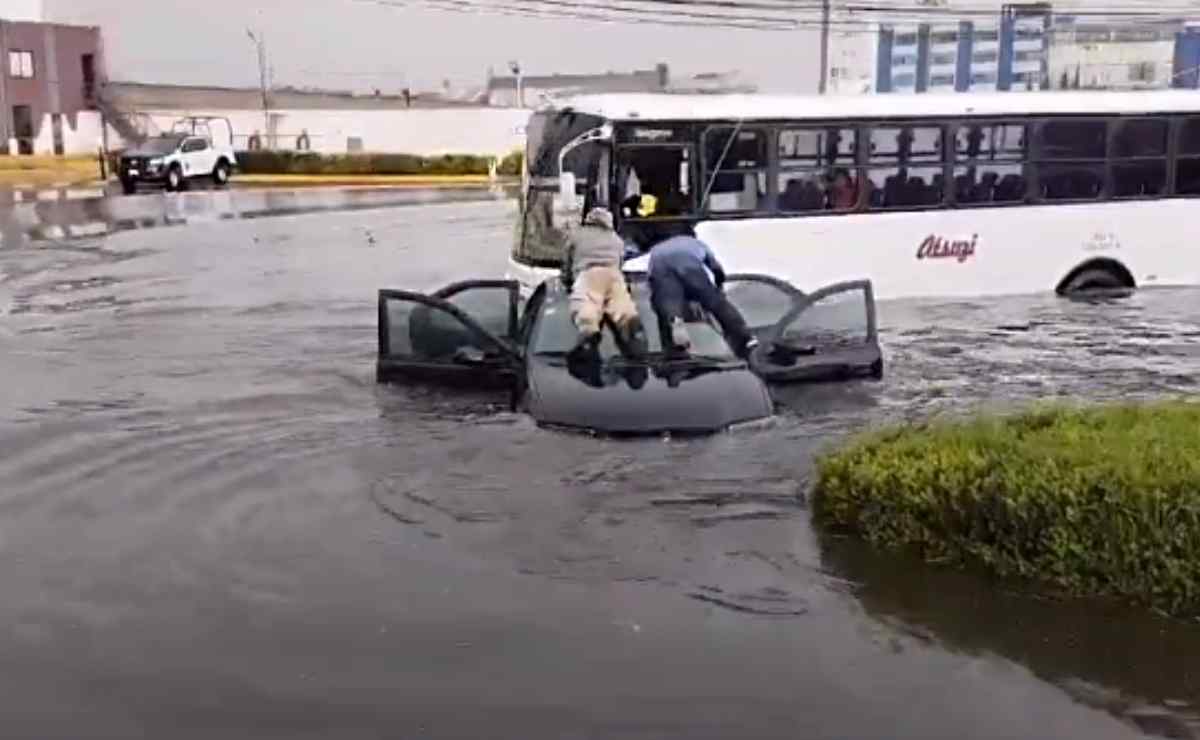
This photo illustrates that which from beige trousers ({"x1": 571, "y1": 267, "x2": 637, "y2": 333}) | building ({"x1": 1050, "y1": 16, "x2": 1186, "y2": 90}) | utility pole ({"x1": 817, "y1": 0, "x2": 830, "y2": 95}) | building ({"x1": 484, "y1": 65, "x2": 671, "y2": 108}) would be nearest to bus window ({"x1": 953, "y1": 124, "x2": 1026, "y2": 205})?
beige trousers ({"x1": 571, "y1": 267, "x2": 637, "y2": 333})

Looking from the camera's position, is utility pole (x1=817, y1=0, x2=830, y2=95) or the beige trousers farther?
utility pole (x1=817, y1=0, x2=830, y2=95)

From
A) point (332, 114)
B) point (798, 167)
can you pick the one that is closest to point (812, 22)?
point (332, 114)

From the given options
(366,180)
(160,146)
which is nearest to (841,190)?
(160,146)

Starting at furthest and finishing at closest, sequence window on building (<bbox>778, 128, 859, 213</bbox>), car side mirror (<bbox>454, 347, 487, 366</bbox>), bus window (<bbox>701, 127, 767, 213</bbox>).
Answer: window on building (<bbox>778, 128, 859, 213</bbox>) → bus window (<bbox>701, 127, 767, 213</bbox>) → car side mirror (<bbox>454, 347, 487, 366</bbox>)

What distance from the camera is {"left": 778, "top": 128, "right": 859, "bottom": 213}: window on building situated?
1683 centimetres

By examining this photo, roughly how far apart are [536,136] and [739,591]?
10.2m

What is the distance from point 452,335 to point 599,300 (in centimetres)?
149

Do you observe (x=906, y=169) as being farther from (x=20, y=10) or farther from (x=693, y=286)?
(x=20, y=10)

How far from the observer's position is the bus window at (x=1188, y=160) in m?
18.4

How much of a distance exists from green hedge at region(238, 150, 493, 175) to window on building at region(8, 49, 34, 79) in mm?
9615

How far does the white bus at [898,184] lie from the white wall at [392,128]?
39571 mm

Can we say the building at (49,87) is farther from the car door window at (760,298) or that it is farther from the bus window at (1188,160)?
the car door window at (760,298)

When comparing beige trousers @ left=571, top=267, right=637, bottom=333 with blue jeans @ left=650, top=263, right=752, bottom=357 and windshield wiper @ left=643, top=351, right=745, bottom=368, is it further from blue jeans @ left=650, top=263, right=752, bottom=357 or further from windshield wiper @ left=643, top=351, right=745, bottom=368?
windshield wiper @ left=643, top=351, right=745, bottom=368

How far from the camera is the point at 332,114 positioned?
5719 cm
